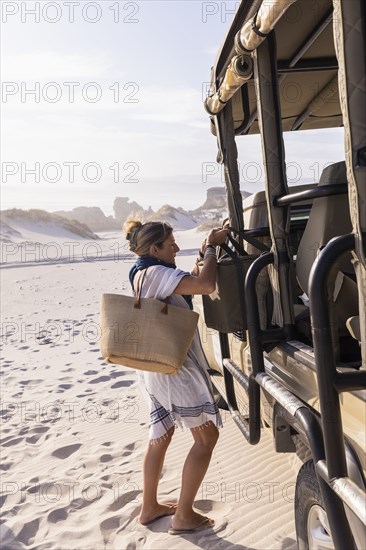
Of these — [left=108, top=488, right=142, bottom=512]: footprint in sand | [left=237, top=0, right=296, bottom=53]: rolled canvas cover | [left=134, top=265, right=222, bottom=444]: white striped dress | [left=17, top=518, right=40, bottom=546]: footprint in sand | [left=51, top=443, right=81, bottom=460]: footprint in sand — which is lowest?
[left=17, top=518, right=40, bottom=546]: footprint in sand

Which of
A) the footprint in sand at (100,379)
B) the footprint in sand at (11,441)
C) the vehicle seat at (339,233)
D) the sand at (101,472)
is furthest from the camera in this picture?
the footprint in sand at (100,379)

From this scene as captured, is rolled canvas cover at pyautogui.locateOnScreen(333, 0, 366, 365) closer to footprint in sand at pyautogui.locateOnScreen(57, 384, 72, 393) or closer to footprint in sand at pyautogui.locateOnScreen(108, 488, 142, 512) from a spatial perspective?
footprint in sand at pyautogui.locateOnScreen(108, 488, 142, 512)

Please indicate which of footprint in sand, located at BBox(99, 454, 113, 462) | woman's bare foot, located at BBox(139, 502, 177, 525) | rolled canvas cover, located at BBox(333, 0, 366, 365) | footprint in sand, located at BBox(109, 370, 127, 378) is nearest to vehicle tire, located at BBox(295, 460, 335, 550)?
rolled canvas cover, located at BBox(333, 0, 366, 365)

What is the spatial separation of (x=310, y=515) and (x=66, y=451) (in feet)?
10.1

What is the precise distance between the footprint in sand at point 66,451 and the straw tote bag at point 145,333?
7.21 feet

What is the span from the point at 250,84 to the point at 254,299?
2.42 meters

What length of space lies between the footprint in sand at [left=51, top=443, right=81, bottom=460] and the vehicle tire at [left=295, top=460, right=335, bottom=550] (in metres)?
2.83

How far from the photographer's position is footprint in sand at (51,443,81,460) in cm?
515

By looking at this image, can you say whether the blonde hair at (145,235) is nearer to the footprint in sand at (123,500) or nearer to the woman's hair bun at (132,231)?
the woman's hair bun at (132,231)

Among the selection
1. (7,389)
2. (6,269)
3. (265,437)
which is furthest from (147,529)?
(6,269)

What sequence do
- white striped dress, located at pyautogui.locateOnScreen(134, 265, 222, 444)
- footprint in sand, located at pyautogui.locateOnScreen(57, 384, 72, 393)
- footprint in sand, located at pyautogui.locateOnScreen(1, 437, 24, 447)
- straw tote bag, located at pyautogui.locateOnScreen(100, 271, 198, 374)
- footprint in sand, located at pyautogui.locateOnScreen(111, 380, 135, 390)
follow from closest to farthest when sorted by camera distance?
straw tote bag, located at pyautogui.locateOnScreen(100, 271, 198, 374) → white striped dress, located at pyautogui.locateOnScreen(134, 265, 222, 444) → footprint in sand, located at pyautogui.locateOnScreen(1, 437, 24, 447) → footprint in sand, located at pyautogui.locateOnScreen(111, 380, 135, 390) → footprint in sand, located at pyautogui.locateOnScreen(57, 384, 72, 393)

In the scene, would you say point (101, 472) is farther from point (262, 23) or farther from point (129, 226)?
point (262, 23)

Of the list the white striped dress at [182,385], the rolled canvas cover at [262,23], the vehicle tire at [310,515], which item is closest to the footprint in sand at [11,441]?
the white striped dress at [182,385]

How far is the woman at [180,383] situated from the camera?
11.2ft
